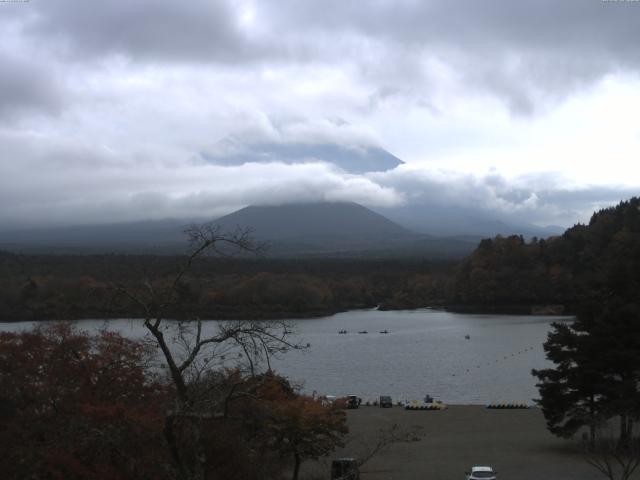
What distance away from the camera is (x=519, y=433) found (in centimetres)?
1588

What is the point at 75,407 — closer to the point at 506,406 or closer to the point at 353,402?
the point at 353,402

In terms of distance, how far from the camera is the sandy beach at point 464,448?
12.1 metres

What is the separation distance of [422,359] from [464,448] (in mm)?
17889

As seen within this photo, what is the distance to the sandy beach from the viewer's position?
12.1m

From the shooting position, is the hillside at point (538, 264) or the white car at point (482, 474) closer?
the white car at point (482, 474)

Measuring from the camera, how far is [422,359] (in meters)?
32.2

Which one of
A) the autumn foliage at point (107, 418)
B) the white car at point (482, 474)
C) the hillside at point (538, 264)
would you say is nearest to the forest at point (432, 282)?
the hillside at point (538, 264)

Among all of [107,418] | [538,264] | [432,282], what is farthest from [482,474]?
[432,282]

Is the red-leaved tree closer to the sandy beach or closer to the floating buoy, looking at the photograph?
the sandy beach

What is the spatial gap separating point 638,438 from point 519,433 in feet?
13.0

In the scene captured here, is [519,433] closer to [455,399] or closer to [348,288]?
[455,399]

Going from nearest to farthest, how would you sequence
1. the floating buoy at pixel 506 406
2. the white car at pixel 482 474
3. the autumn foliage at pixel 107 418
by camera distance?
1. the autumn foliage at pixel 107 418
2. the white car at pixel 482 474
3. the floating buoy at pixel 506 406

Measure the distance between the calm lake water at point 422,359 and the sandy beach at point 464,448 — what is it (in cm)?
351

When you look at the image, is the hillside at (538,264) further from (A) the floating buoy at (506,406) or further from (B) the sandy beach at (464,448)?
(B) the sandy beach at (464,448)
